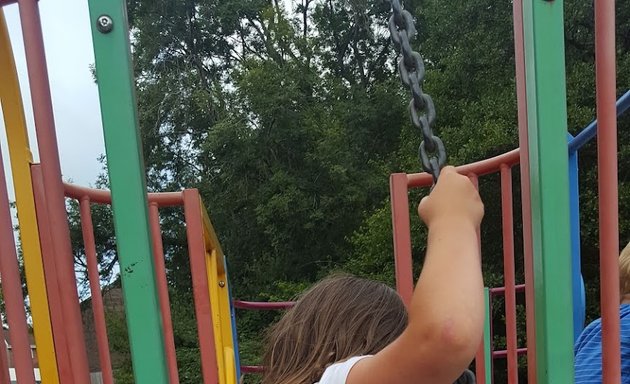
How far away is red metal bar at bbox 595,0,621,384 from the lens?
0.69 meters

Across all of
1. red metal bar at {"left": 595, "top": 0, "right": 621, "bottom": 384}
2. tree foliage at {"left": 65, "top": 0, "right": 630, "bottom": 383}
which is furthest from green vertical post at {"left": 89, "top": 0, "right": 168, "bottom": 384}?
tree foliage at {"left": 65, "top": 0, "right": 630, "bottom": 383}

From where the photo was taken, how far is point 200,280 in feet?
5.39

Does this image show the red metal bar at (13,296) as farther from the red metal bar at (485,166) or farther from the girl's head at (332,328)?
the red metal bar at (485,166)

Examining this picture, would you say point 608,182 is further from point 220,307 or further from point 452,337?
point 220,307

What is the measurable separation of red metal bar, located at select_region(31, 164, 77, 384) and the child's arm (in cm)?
64

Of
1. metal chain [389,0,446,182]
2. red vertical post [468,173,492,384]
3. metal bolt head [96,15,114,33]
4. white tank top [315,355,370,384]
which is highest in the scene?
metal bolt head [96,15,114,33]

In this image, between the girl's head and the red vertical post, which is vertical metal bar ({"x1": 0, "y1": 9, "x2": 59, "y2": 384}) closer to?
the girl's head

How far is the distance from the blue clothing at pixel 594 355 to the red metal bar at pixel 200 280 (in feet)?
2.83

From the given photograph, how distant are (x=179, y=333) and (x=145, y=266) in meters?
10.0

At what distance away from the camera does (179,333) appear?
10242 millimetres

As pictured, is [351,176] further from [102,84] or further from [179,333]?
[102,84]

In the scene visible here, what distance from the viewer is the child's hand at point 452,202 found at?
649 millimetres

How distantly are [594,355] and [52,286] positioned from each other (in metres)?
0.99

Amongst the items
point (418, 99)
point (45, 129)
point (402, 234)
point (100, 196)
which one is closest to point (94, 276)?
point (100, 196)
